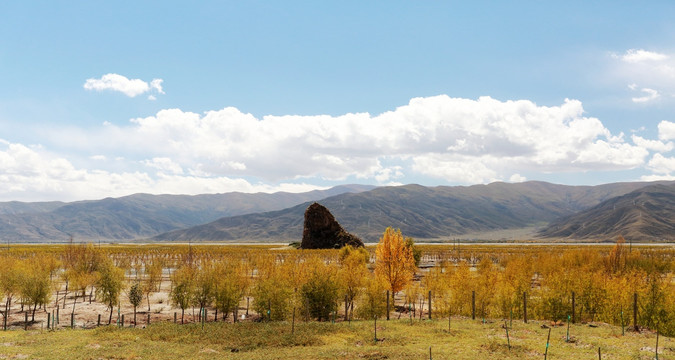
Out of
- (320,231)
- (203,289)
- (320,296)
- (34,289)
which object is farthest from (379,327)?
(320,231)

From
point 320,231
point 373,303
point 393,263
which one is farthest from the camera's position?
point 320,231

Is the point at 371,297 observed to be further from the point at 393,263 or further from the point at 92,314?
the point at 92,314

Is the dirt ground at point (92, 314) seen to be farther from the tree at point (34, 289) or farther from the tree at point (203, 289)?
the tree at point (203, 289)

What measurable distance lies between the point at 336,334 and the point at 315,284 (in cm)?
1140

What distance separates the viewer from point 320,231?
154875 mm

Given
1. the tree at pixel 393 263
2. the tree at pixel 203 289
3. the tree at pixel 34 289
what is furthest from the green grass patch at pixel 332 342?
the tree at pixel 34 289

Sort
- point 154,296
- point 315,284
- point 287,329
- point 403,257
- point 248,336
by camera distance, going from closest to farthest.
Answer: point 248,336
point 287,329
point 315,284
point 403,257
point 154,296

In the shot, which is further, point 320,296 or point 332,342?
point 320,296

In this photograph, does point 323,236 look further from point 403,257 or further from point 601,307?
point 601,307

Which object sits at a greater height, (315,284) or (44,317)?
(315,284)

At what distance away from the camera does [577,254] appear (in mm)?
99688

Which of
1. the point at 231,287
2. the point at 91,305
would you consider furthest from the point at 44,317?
the point at 231,287

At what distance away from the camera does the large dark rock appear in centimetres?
15262

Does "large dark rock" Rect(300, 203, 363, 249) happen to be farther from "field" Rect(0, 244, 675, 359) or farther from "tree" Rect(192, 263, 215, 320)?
"tree" Rect(192, 263, 215, 320)
